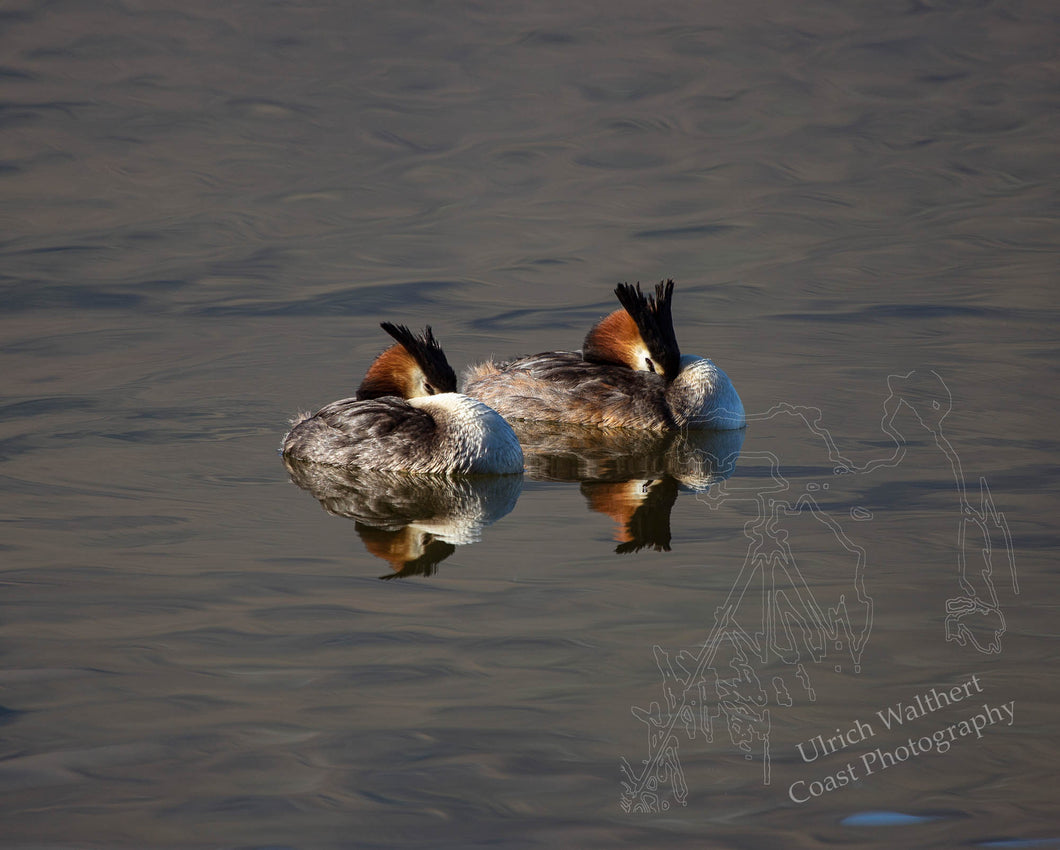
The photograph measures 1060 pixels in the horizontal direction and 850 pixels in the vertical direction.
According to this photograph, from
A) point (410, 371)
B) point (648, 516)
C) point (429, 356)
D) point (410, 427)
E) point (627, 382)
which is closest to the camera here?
point (648, 516)

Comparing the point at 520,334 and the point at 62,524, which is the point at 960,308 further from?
the point at 62,524

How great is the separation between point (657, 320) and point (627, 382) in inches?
22.8

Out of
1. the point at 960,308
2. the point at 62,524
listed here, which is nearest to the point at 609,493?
the point at 62,524

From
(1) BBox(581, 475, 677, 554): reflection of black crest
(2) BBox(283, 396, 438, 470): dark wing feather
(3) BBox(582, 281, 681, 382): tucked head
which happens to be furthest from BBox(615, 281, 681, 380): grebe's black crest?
(2) BBox(283, 396, 438, 470): dark wing feather

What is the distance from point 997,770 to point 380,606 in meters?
3.44

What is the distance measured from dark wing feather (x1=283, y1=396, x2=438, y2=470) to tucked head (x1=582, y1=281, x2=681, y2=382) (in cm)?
231

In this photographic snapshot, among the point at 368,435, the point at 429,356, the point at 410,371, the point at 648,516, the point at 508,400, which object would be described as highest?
the point at 429,356

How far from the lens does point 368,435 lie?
36.5ft

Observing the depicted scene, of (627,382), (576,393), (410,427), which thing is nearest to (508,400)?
(576,393)

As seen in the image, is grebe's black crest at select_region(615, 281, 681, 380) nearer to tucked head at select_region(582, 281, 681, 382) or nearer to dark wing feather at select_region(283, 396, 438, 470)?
tucked head at select_region(582, 281, 681, 382)

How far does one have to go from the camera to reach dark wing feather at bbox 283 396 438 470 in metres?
11.0

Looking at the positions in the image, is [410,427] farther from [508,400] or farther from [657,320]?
[657,320]

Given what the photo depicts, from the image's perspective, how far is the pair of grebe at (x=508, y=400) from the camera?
1097 cm

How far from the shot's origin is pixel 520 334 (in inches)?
619
